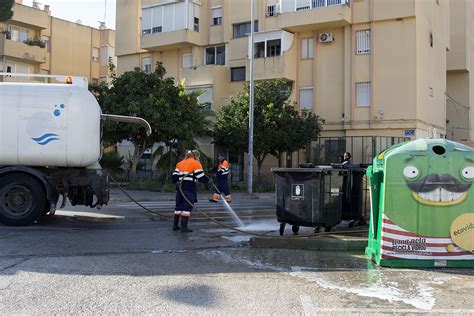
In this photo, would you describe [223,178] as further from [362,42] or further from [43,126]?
[362,42]

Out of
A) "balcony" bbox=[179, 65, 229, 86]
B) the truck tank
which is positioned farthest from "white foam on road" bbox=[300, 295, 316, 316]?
"balcony" bbox=[179, 65, 229, 86]

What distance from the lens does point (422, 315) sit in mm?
5035

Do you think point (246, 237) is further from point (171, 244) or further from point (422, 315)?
point (422, 315)

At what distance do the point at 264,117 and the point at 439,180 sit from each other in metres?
18.8

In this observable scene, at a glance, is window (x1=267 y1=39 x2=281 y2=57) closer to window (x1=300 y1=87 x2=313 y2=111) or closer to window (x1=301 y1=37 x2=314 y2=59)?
window (x1=301 y1=37 x2=314 y2=59)

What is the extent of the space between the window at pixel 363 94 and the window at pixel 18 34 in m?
26.4

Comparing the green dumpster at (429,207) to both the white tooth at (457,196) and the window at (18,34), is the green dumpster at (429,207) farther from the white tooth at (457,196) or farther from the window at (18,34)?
the window at (18,34)

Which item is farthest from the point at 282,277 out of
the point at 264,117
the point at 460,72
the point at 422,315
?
the point at 460,72

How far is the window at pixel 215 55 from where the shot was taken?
34.0 metres

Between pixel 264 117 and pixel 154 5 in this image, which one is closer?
pixel 264 117

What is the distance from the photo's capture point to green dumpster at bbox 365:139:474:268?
6883 mm

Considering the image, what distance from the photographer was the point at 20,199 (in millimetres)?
10445

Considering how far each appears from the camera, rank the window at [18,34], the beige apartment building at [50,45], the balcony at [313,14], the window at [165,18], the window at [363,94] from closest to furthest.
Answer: the balcony at [313,14] < the window at [363,94] < the window at [165,18] < the beige apartment building at [50,45] < the window at [18,34]

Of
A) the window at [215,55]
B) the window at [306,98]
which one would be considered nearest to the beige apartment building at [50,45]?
the window at [215,55]
